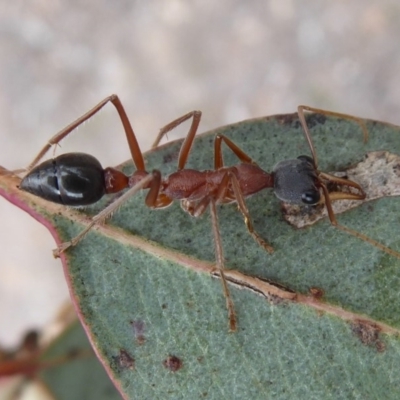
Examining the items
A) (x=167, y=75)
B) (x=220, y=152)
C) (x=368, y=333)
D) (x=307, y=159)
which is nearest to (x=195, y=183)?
(x=220, y=152)

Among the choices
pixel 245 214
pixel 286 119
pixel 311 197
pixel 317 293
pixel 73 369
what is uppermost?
pixel 286 119

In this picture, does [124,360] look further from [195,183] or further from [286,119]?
[286,119]

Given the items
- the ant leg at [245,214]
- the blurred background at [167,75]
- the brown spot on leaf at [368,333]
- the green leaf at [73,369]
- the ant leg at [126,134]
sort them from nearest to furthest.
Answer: the brown spot on leaf at [368,333] → the ant leg at [245,214] → the ant leg at [126,134] → the green leaf at [73,369] → the blurred background at [167,75]

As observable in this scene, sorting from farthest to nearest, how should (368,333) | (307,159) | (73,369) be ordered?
(73,369)
(307,159)
(368,333)

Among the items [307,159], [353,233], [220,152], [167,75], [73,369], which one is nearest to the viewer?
[353,233]

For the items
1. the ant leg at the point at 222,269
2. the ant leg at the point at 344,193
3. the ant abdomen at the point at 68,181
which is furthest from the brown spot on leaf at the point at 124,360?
the ant leg at the point at 344,193

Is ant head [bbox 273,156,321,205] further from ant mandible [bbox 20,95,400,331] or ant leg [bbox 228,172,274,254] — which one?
ant leg [bbox 228,172,274,254]

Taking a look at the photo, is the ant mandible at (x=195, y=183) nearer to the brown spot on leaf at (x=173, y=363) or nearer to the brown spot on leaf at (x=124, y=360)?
the brown spot on leaf at (x=173, y=363)
